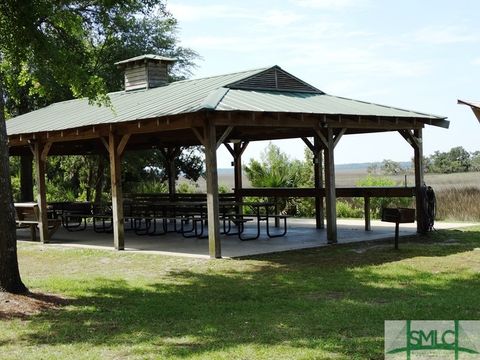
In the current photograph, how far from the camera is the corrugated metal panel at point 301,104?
10.9 metres

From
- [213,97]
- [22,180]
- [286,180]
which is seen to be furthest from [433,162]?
[213,97]

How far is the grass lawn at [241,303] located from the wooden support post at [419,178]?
2040 millimetres

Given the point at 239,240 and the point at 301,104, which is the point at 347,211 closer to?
the point at 239,240

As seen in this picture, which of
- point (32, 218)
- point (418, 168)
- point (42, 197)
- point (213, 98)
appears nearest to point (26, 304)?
point (213, 98)

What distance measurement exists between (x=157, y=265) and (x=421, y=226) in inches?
239

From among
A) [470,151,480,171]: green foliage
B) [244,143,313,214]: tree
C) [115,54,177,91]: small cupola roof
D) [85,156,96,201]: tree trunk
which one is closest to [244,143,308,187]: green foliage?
[244,143,313,214]: tree

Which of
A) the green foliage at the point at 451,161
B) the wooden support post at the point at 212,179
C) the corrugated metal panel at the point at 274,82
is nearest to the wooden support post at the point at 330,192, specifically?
the corrugated metal panel at the point at 274,82

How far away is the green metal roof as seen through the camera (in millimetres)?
11039

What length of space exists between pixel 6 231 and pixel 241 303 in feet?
9.82

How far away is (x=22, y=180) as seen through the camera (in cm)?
2356

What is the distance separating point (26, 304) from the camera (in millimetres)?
7227

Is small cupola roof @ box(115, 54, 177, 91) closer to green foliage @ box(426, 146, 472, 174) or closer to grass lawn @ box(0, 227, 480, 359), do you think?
grass lawn @ box(0, 227, 480, 359)

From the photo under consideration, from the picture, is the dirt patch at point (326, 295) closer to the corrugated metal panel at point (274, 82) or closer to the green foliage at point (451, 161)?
the corrugated metal panel at point (274, 82)

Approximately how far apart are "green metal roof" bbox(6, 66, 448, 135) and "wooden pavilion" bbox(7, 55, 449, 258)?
0.08ft
